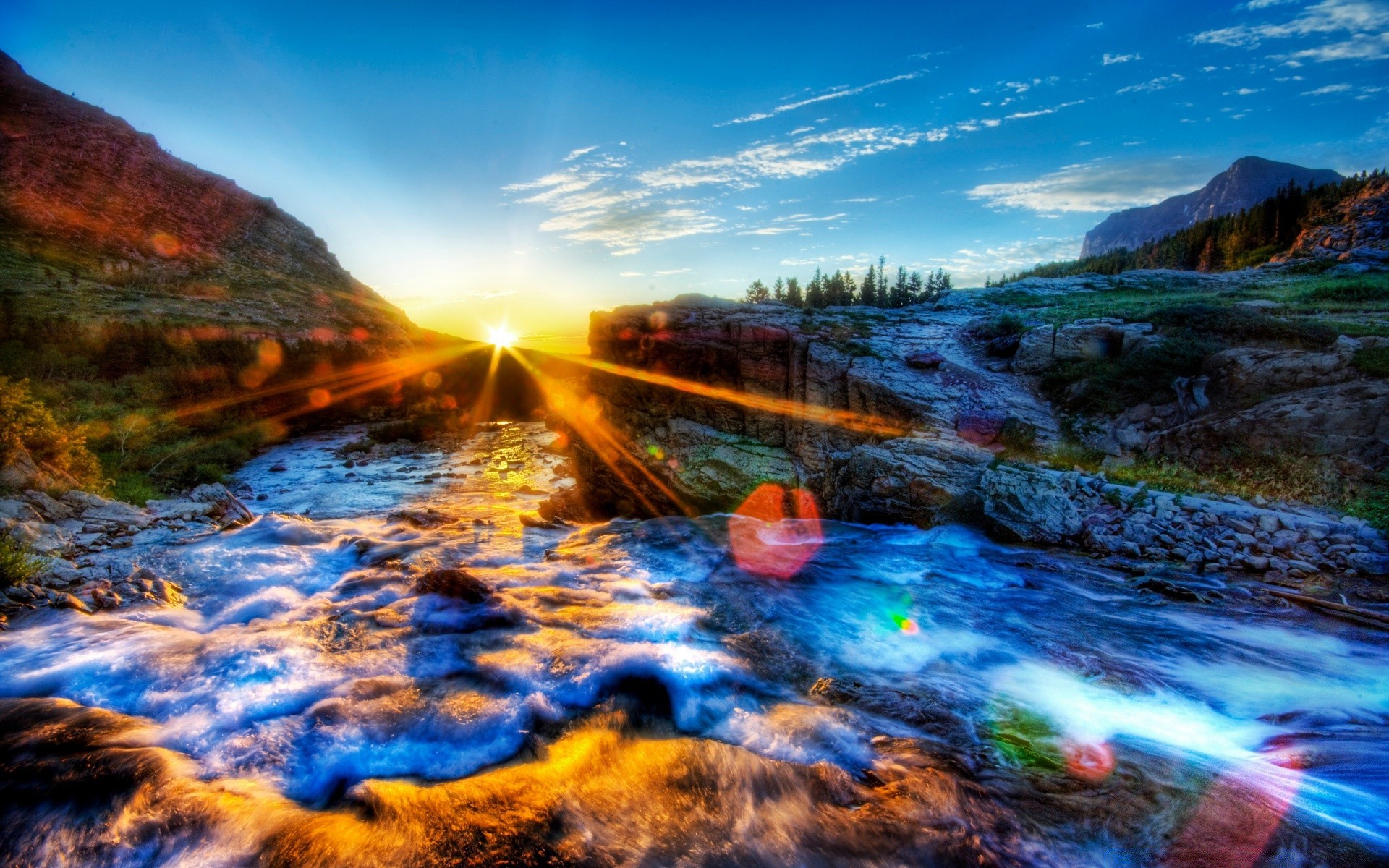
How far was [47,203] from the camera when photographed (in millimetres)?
45875

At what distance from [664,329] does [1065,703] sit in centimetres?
1653

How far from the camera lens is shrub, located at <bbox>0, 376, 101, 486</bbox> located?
30.3 feet

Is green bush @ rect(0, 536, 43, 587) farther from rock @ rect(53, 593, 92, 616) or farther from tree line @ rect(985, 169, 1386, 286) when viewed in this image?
tree line @ rect(985, 169, 1386, 286)

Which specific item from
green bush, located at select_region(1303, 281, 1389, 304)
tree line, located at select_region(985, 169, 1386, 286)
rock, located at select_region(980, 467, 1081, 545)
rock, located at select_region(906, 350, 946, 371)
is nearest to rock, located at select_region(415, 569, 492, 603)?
rock, located at select_region(980, 467, 1081, 545)

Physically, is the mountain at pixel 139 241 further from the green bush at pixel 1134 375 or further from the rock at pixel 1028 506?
the green bush at pixel 1134 375

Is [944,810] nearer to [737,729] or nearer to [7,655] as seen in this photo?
[737,729]

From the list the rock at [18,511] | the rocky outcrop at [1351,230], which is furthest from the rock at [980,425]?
the rocky outcrop at [1351,230]

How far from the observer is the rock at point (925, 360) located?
16.6 meters

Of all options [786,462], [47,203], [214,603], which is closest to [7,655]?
[214,603]

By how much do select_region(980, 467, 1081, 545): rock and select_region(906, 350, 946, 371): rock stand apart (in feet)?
21.7

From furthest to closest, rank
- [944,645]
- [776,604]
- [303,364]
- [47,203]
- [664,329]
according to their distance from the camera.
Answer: [47,203], [303,364], [664,329], [776,604], [944,645]

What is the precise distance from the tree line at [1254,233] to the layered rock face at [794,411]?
1006 inches

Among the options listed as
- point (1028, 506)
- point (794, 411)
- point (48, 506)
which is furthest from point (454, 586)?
point (794, 411)

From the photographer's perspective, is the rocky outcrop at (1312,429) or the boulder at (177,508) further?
the boulder at (177,508)
